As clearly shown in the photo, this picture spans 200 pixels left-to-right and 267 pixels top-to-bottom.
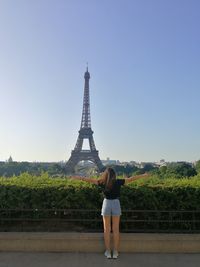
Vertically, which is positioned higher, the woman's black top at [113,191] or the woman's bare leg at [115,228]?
the woman's black top at [113,191]

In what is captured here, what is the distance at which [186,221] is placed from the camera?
21.9ft

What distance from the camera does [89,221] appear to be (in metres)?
6.75

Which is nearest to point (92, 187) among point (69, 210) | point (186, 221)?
point (69, 210)
